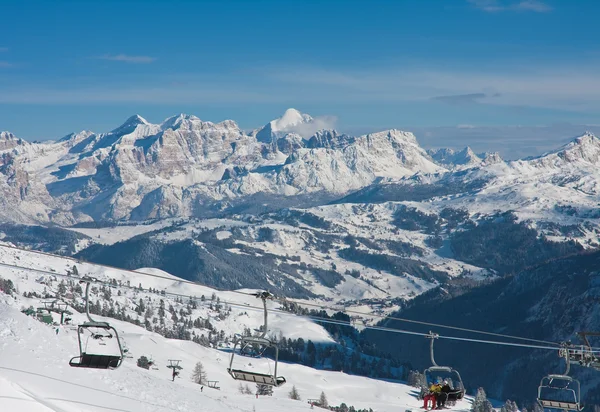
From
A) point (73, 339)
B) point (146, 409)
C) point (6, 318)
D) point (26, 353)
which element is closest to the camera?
point (146, 409)

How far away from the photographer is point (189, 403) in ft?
329

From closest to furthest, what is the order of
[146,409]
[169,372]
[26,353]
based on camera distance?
[146,409] → [26,353] → [169,372]

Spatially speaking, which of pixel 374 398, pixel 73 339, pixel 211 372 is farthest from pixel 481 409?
pixel 73 339

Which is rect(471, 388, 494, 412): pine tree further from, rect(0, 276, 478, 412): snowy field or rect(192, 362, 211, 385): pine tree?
rect(192, 362, 211, 385): pine tree

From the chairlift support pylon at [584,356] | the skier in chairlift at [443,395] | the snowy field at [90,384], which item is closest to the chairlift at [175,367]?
the snowy field at [90,384]

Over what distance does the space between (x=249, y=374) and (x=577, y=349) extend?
64.0 feet

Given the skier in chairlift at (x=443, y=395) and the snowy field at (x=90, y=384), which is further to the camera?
the snowy field at (x=90, y=384)

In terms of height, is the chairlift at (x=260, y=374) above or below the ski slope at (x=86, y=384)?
above

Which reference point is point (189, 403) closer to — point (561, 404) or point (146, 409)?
point (146, 409)

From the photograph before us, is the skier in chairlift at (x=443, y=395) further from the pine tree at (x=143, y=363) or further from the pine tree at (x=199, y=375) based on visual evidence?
the pine tree at (x=143, y=363)

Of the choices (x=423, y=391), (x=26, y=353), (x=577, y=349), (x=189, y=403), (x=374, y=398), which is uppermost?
(x=577, y=349)

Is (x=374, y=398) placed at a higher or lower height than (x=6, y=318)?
lower

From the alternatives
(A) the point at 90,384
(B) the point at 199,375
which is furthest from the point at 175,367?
(A) the point at 90,384

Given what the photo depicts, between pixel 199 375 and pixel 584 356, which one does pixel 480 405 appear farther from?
pixel 584 356
